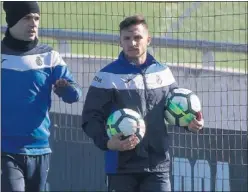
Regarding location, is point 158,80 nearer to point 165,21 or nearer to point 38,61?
point 38,61

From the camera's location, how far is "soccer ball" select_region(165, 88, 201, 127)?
7.23 meters

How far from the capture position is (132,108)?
716 centimetres

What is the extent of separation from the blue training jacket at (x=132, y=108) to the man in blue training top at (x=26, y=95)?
16.9 inches

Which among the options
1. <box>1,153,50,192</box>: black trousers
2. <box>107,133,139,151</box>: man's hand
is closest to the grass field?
<box>1,153,50,192</box>: black trousers

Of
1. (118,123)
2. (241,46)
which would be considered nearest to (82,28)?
(241,46)

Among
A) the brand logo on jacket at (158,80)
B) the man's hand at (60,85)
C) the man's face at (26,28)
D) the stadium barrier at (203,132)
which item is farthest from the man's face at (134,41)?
the stadium barrier at (203,132)

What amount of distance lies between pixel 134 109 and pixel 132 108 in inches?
0.7

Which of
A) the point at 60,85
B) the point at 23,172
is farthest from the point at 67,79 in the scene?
the point at 23,172

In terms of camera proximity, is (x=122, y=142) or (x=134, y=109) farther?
(x=134, y=109)

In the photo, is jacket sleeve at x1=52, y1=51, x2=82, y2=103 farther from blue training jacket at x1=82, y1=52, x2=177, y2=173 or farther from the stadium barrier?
the stadium barrier

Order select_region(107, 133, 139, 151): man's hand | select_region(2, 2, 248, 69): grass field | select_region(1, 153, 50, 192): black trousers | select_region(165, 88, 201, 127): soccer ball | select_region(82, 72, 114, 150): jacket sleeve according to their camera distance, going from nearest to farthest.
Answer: select_region(107, 133, 139, 151): man's hand, select_region(82, 72, 114, 150): jacket sleeve, select_region(165, 88, 201, 127): soccer ball, select_region(1, 153, 50, 192): black trousers, select_region(2, 2, 248, 69): grass field

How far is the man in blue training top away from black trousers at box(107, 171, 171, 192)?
2.49 feet

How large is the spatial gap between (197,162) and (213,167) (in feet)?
0.58

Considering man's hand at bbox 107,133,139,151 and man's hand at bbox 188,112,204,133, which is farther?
man's hand at bbox 188,112,204,133
